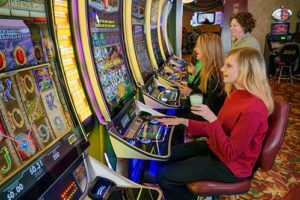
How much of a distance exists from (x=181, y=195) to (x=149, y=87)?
1.27 metres

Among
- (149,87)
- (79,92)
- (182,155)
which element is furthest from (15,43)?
(149,87)

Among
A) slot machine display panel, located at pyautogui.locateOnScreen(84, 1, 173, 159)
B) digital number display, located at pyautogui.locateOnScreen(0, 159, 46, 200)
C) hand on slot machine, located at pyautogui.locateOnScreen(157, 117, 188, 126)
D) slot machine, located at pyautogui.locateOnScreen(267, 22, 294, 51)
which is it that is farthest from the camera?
slot machine, located at pyautogui.locateOnScreen(267, 22, 294, 51)

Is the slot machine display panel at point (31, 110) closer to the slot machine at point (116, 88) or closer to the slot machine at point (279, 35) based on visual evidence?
the slot machine at point (116, 88)

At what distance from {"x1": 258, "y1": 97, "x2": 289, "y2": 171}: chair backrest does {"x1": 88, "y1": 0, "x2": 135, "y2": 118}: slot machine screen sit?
97 centimetres

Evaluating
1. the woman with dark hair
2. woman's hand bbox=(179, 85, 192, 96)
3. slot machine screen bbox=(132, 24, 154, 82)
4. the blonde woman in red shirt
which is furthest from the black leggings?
the woman with dark hair

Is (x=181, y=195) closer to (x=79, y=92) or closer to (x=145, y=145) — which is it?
(x=145, y=145)

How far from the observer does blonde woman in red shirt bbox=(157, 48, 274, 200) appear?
174 cm

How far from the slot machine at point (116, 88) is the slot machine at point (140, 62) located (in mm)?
240

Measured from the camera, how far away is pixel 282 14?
31.3 ft

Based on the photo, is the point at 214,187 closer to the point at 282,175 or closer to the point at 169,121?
the point at 169,121

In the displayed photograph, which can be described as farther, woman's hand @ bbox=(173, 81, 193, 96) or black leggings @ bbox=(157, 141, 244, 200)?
woman's hand @ bbox=(173, 81, 193, 96)

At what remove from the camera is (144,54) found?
3.36 metres

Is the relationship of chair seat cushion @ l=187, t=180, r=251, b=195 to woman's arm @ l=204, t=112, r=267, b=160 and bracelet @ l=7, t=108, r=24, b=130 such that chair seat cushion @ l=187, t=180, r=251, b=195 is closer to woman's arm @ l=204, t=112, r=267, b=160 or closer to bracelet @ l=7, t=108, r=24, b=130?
woman's arm @ l=204, t=112, r=267, b=160

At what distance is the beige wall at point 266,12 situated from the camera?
954 cm
